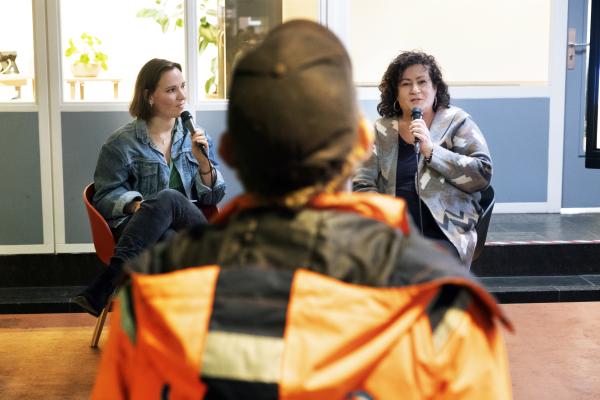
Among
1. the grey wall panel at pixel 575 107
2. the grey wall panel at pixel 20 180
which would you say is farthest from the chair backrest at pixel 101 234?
the grey wall panel at pixel 575 107

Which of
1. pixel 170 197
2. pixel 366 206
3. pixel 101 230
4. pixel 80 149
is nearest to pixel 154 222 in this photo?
pixel 170 197

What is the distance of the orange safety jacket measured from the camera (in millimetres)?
1009

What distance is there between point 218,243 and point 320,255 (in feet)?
0.41

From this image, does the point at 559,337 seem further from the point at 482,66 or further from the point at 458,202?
the point at 482,66

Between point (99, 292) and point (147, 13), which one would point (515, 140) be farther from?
point (99, 292)

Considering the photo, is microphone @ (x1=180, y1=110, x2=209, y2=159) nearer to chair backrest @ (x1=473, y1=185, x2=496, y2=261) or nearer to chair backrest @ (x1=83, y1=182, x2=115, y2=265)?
chair backrest @ (x1=83, y1=182, x2=115, y2=265)

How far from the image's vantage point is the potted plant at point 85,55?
5.10 m

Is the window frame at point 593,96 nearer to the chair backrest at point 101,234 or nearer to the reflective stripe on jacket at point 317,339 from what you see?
the chair backrest at point 101,234

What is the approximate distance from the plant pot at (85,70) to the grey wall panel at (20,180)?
0.32 m

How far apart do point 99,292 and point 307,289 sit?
9.21 ft

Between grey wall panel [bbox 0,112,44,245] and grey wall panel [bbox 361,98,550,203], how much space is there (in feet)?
9.39

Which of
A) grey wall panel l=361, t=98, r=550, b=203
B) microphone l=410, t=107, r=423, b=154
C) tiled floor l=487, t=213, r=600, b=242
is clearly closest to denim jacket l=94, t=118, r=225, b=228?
microphone l=410, t=107, r=423, b=154

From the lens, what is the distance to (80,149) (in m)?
5.09

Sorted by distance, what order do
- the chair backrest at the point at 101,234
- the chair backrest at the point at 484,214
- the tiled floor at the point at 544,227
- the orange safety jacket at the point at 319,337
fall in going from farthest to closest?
the tiled floor at the point at 544,227, the chair backrest at the point at 101,234, the chair backrest at the point at 484,214, the orange safety jacket at the point at 319,337
